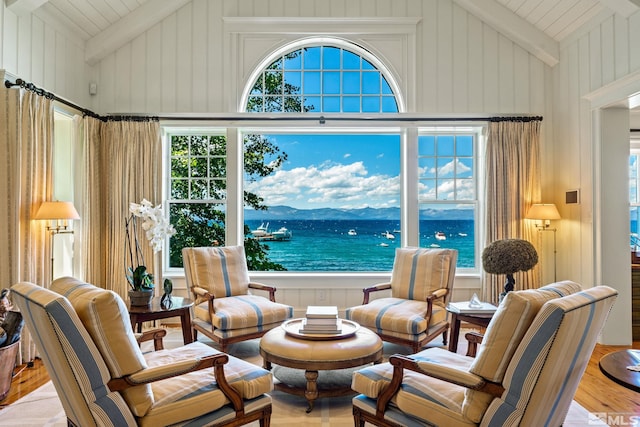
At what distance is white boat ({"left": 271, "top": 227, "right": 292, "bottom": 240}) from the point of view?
29.4 feet

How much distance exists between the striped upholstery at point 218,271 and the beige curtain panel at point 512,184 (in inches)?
111

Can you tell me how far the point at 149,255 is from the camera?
15.9 feet

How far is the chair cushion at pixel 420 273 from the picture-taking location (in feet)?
13.4

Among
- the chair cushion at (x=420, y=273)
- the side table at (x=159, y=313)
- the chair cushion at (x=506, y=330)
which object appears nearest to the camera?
the chair cushion at (x=506, y=330)

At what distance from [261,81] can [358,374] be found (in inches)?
156

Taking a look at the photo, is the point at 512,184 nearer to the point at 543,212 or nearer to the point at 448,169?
the point at 543,212

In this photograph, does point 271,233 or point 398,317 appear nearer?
point 398,317

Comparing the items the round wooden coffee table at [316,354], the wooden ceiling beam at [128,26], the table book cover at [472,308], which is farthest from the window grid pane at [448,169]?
the wooden ceiling beam at [128,26]

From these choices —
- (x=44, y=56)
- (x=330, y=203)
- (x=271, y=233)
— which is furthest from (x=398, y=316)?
(x=271, y=233)

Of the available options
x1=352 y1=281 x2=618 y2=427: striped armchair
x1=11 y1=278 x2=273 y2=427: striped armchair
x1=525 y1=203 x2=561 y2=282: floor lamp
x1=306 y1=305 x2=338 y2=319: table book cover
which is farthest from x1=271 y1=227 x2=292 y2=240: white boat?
x1=352 y1=281 x2=618 y2=427: striped armchair

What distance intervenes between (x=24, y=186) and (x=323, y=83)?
3.27 metres

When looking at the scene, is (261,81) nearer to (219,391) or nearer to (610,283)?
(219,391)

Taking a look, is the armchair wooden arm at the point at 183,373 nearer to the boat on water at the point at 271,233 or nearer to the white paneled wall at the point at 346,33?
the white paneled wall at the point at 346,33

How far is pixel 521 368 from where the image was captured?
1.72m
